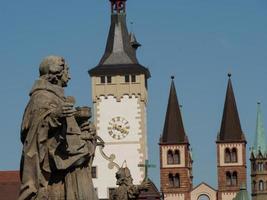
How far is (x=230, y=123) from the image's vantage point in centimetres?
11725

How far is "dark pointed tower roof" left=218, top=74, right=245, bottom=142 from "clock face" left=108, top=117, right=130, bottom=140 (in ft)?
72.5

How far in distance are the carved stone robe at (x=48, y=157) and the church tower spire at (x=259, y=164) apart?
→ 415ft

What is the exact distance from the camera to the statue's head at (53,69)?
9.35 metres

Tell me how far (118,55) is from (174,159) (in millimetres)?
23372

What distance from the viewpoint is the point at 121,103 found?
9769 centimetres

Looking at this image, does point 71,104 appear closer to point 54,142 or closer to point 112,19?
point 54,142

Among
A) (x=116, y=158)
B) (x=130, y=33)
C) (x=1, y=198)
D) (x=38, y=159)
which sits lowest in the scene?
(x=38, y=159)

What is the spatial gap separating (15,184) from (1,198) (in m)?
4.53

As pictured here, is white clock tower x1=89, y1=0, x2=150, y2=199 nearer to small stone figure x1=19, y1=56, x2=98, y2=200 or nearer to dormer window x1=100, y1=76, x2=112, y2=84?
dormer window x1=100, y1=76, x2=112, y2=84

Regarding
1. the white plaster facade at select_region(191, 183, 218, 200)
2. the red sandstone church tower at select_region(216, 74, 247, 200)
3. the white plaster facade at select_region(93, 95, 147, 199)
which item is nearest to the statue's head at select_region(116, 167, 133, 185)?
the white plaster facade at select_region(93, 95, 147, 199)

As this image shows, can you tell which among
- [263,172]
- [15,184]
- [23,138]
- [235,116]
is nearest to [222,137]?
[235,116]

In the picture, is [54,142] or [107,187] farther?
[107,187]

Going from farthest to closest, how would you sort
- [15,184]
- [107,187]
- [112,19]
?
[112,19] → [107,187] → [15,184]

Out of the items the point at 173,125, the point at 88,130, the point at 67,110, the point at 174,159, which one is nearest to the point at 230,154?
the point at 174,159
